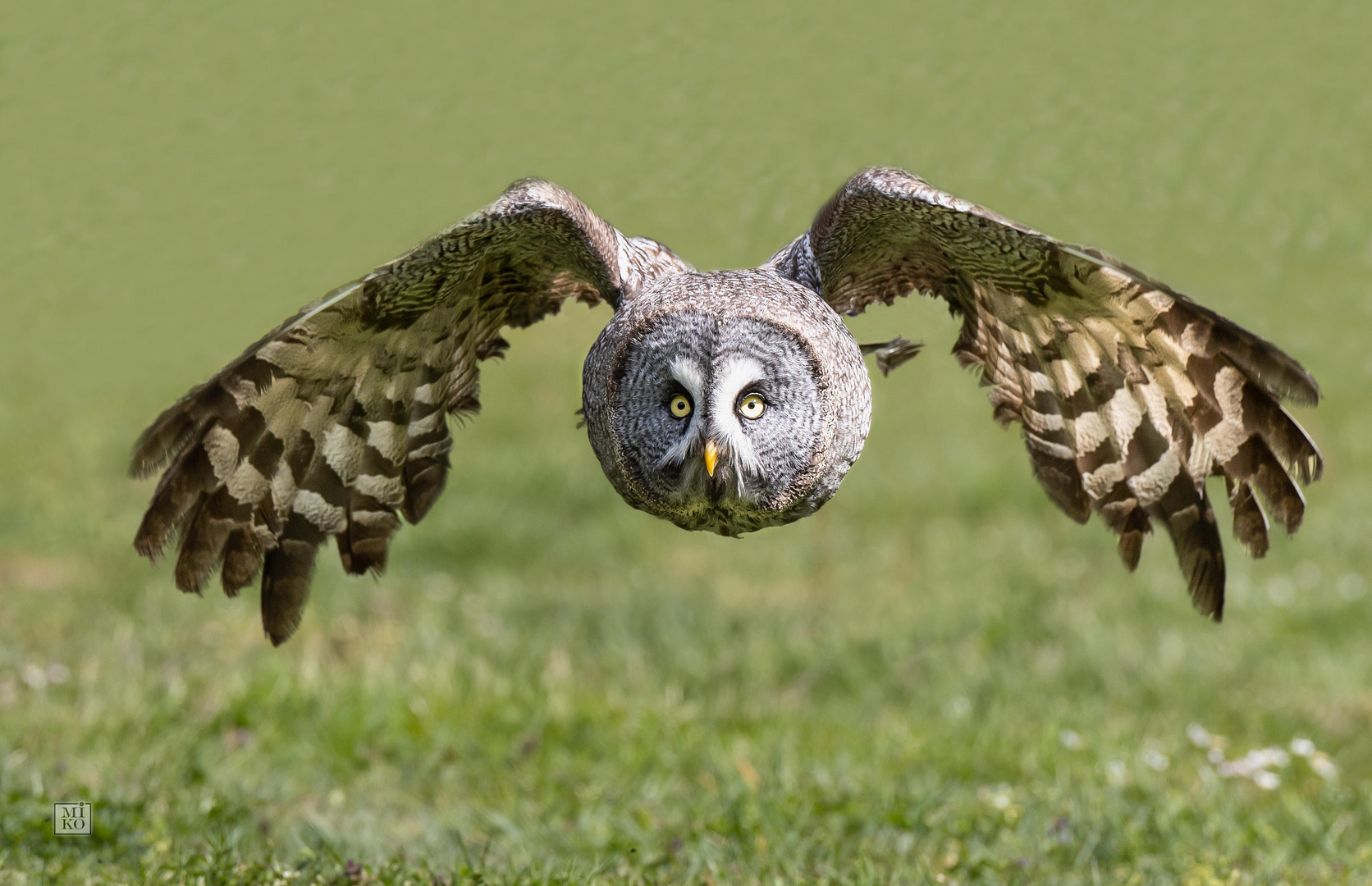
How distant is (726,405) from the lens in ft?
12.3

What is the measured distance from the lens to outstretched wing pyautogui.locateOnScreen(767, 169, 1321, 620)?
4.05m

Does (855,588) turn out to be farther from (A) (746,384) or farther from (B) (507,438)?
(A) (746,384)

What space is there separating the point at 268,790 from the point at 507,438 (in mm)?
6108

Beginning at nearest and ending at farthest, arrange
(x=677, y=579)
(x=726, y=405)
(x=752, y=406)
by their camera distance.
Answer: (x=726, y=405), (x=752, y=406), (x=677, y=579)

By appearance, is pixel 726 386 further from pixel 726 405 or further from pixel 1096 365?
pixel 1096 365

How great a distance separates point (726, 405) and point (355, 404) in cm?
142

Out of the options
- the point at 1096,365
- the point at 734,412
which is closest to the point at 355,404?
the point at 734,412

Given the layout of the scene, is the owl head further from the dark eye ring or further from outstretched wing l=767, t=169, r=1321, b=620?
→ outstretched wing l=767, t=169, r=1321, b=620

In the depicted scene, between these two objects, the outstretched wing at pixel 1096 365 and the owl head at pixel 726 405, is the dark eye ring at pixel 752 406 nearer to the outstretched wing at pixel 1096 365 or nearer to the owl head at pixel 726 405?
the owl head at pixel 726 405

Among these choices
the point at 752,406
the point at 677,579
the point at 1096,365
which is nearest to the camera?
the point at 752,406

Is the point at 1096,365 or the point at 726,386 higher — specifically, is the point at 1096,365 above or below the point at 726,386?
above

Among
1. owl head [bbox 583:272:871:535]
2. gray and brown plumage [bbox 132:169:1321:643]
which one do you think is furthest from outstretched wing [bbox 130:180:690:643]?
owl head [bbox 583:272:871:535]

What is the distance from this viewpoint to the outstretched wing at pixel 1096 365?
4055mm

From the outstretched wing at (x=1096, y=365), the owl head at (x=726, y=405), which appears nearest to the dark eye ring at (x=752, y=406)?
the owl head at (x=726, y=405)
